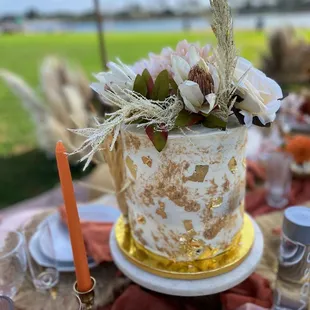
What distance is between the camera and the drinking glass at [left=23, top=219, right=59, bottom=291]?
0.72 meters

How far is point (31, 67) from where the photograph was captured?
6.18 metres

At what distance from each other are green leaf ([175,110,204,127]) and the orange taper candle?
164 mm

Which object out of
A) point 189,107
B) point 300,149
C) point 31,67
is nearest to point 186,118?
point 189,107

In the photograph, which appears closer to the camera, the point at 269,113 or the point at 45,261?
the point at 269,113

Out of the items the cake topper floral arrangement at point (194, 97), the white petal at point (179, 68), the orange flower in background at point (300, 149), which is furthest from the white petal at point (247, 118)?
the orange flower in background at point (300, 149)

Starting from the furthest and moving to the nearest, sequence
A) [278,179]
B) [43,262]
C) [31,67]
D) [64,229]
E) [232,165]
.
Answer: [31,67], [278,179], [64,229], [43,262], [232,165]

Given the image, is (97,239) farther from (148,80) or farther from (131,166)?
(148,80)

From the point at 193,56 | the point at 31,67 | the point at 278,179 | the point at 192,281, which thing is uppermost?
the point at 193,56

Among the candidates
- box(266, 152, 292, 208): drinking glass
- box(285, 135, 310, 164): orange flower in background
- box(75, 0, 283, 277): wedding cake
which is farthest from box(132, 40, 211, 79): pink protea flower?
box(285, 135, 310, 164): orange flower in background

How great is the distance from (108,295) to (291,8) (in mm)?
6195

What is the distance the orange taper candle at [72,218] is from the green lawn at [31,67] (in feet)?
0.97

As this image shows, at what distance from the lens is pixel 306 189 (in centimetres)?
120

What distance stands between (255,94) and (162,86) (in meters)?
0.13

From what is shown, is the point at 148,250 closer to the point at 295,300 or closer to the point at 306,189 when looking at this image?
the point at 295,300
